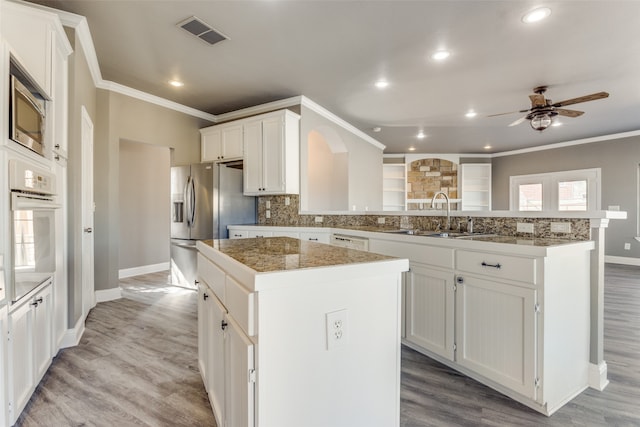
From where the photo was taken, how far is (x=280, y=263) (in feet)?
3.58

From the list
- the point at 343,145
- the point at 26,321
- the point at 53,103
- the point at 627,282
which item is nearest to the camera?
the point at 26,321

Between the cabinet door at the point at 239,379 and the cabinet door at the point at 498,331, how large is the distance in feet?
5.14

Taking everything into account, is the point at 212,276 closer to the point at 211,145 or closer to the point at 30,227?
the point at 30,227

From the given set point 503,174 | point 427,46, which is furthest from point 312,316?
point 503,174

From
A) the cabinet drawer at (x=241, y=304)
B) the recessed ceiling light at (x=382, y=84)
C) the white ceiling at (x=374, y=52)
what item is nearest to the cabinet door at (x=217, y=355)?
the cabinet drawer at (x=241, y=304)

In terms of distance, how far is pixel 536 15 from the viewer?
96.4 inches

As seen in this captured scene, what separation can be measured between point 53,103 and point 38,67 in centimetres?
24

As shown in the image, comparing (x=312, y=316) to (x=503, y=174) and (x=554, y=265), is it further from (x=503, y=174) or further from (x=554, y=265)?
(x=503, y=174)

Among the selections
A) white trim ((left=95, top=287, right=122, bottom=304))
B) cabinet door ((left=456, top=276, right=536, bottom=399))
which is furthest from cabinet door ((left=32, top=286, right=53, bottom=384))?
cabinet door ((left=456, top=276, right=536, bottom=399))

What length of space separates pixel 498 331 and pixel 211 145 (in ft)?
14.7

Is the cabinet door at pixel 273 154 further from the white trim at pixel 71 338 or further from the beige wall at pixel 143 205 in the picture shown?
the white trim at pixel 71 338

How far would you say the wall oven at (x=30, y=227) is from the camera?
159 cm

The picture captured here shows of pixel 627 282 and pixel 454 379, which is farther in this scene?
pixel 627 282

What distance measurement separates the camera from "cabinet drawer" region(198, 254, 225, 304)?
4.40 ft
